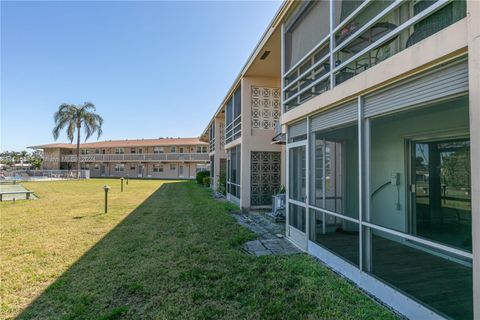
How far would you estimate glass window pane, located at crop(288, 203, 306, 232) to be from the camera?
5.99 m

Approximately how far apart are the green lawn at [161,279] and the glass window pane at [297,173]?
1.48 meters

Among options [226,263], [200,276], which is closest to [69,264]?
[200,276]

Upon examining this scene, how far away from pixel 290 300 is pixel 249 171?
24.7ft

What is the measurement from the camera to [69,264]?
5.07 metres

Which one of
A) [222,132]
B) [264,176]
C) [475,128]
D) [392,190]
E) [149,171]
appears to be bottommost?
[149,171]

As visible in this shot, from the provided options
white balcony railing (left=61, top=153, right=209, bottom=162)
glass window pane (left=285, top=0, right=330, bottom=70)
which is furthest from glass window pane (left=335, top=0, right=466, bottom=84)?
white balcony railing (left=61, top=153, right=209, bottom=162)

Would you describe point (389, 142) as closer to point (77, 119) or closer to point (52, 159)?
point (77, 119)

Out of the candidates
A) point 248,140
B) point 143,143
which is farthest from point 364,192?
point 143,143

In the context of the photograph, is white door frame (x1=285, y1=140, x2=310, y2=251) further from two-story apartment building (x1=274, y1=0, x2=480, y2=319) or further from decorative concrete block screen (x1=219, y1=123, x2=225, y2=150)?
decorative concrete block screen (x1=219, y1=123, x2=225, y2=150)

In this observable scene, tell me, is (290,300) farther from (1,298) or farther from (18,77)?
(18,77)

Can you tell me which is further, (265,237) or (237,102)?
(237,102)

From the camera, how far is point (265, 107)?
450 inches

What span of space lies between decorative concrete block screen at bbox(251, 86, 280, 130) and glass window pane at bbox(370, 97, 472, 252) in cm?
542

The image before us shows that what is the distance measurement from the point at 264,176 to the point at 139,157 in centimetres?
3830
